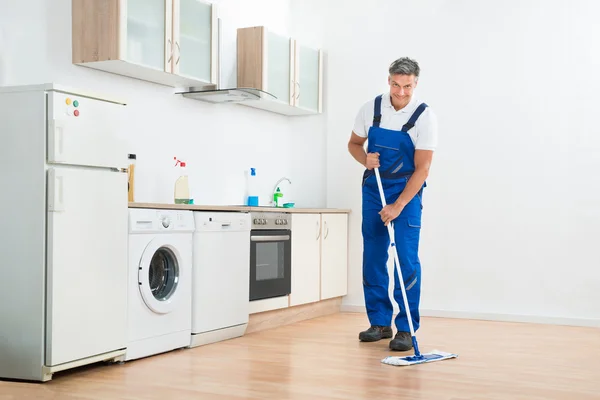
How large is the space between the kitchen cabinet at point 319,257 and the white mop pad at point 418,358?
1.52 meters

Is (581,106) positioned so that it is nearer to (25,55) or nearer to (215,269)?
(215,269)

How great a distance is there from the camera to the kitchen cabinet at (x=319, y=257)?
5.31 m

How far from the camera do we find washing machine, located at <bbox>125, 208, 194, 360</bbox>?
372 centimetres

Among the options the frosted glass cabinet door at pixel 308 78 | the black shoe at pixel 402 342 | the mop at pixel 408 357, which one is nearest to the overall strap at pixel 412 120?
the mop at pixel 408 357

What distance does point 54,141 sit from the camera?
3.25 metres

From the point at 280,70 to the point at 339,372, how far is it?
107 inches

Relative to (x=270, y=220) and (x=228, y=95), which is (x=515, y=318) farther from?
(x=228, y=95)

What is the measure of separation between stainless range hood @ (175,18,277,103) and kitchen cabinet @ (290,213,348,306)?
0.84 meters

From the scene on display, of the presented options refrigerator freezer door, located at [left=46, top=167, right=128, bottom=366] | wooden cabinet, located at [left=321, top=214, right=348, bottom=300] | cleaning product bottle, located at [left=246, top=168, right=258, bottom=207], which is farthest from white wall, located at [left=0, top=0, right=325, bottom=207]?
refrigerator freezer door, located at [left=46, top=167, right=128, bottom=366]

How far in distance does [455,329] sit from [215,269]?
5.51 ft

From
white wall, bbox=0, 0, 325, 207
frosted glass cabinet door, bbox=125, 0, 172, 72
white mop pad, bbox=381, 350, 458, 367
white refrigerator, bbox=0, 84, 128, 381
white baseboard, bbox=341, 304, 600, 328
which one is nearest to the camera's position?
white refrigerator, bbox=0, 84, 128, 381

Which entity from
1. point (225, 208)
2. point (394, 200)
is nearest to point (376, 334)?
point (394, 200)

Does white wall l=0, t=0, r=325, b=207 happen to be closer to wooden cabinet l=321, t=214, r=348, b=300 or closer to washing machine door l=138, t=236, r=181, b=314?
wooden cabinet l=321, t=214, r=348, b=300

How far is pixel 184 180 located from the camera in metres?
4.73
